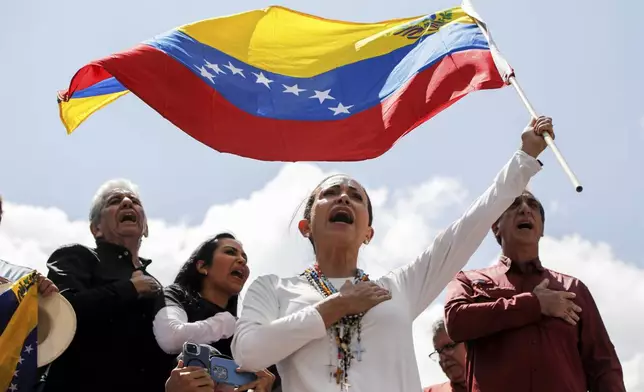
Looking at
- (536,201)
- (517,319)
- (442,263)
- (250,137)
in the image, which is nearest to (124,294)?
(250,137)

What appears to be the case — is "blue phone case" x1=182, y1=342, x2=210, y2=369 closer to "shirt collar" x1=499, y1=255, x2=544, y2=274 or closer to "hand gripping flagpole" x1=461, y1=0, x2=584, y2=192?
"hand gripping flagpole" x1=461, y1=0, x2=584, y2=192

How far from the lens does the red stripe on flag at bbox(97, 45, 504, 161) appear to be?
20.3 ft

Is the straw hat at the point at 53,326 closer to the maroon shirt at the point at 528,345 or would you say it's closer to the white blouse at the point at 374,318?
the white blouse at the point at 374,318

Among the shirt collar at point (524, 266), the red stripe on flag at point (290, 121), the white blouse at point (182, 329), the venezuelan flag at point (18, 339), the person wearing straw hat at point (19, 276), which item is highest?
the red stripe on flag at point (290, 121)

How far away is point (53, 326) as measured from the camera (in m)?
5.12

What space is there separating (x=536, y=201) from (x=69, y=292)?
316 cm

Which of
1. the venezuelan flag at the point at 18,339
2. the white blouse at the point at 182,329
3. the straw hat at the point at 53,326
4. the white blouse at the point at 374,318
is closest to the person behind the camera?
the white blouse at the point at 374,318

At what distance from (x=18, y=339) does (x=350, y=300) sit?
1913 millimetres

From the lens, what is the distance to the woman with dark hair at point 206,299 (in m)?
5.36

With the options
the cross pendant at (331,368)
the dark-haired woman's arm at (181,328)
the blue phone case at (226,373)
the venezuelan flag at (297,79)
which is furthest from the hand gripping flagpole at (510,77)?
the dark-haired woman's arm at (181,328)

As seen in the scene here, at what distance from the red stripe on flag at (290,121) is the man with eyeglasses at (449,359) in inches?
79.5

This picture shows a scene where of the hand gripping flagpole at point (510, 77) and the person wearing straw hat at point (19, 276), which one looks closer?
the hand gripping flagpole at point (510, 77)

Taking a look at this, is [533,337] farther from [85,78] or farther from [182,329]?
[85,78]

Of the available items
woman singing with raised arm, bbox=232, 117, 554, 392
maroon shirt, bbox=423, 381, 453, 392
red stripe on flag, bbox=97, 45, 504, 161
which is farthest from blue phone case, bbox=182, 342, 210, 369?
maroon shirt, bbox=423, 381, 453, 392
